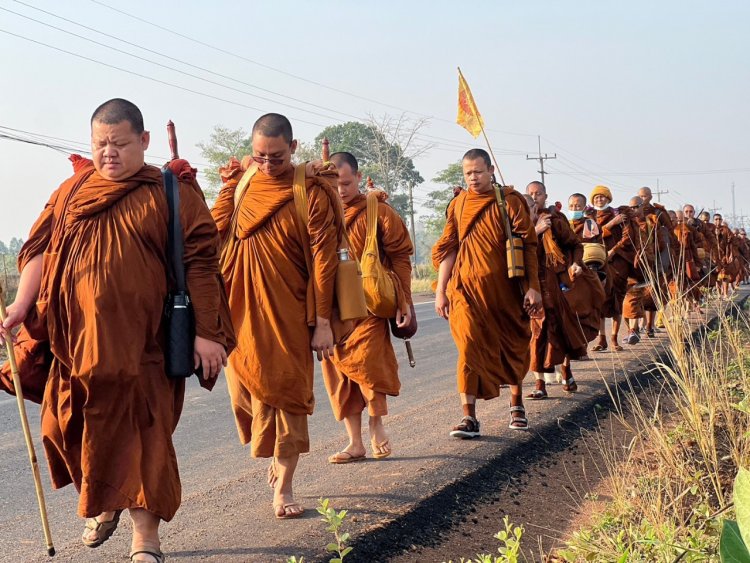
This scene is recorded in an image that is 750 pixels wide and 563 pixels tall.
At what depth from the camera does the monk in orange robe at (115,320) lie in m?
3.66

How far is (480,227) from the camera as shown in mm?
6797

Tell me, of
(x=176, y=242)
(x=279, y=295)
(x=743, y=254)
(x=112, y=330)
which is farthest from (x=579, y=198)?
(x=743, y=254)

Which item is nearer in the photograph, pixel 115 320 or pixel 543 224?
pixel 115 320

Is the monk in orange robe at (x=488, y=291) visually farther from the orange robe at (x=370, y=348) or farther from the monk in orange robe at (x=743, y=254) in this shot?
the monk in orange robe at (x=743, y=254)

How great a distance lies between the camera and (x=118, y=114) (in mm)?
3879

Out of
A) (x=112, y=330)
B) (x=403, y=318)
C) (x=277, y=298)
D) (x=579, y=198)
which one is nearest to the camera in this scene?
(x=112, y=330)

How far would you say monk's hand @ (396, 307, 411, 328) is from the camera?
6337 mm

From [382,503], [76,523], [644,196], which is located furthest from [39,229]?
[644,196]

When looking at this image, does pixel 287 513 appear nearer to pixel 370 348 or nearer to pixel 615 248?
pixel 370 348

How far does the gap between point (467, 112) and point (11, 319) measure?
16.0 feet

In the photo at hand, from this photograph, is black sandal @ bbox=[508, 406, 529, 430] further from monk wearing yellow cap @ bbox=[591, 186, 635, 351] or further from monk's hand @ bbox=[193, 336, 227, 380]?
monk wearing yellow cap @ bbox=[591, 186, 635, 351]

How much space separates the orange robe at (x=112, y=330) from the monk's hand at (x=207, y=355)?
0.03 metres

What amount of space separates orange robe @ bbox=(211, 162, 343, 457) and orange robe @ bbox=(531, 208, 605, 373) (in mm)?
3390

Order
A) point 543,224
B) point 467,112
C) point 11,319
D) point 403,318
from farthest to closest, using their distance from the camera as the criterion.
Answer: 1. point 543,224
2. point 467,112
3. point 403,318
4. point 11,319
